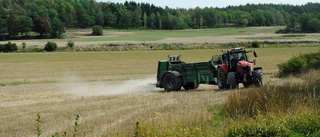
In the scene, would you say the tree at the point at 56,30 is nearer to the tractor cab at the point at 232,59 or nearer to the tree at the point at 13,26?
the tree at the point at 13,26

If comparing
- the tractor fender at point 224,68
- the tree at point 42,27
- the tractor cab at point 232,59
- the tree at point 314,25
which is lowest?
the tree at point 314,25

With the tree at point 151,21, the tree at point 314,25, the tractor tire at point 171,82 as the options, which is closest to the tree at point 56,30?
the tree at point 151,21

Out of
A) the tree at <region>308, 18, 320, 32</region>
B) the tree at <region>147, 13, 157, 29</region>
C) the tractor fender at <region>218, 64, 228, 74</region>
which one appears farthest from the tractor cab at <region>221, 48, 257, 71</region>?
the tree at <region>147, 13, 157, 29</region>

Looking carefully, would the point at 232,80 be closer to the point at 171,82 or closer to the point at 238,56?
the point at 238,56

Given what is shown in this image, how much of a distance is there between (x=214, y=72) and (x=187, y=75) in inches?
57.4

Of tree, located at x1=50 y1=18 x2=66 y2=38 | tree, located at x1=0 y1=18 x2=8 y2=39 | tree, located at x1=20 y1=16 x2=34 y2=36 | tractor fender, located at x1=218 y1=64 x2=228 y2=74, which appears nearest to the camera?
tractor fender, located at x1=218 y1=64 x2=228 y2=74

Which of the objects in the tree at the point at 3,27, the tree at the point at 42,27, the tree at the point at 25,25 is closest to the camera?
the tree at the point at 3,27

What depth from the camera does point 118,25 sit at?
532 feet

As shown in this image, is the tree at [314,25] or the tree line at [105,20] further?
the tree at [314,25]

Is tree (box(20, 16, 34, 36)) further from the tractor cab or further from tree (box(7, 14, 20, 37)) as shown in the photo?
the tractor cab

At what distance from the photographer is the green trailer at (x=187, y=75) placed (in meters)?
21.5

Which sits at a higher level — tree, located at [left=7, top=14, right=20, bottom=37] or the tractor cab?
the tractor cab

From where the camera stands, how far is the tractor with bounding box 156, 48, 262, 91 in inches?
777

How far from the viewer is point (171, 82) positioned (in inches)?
875
